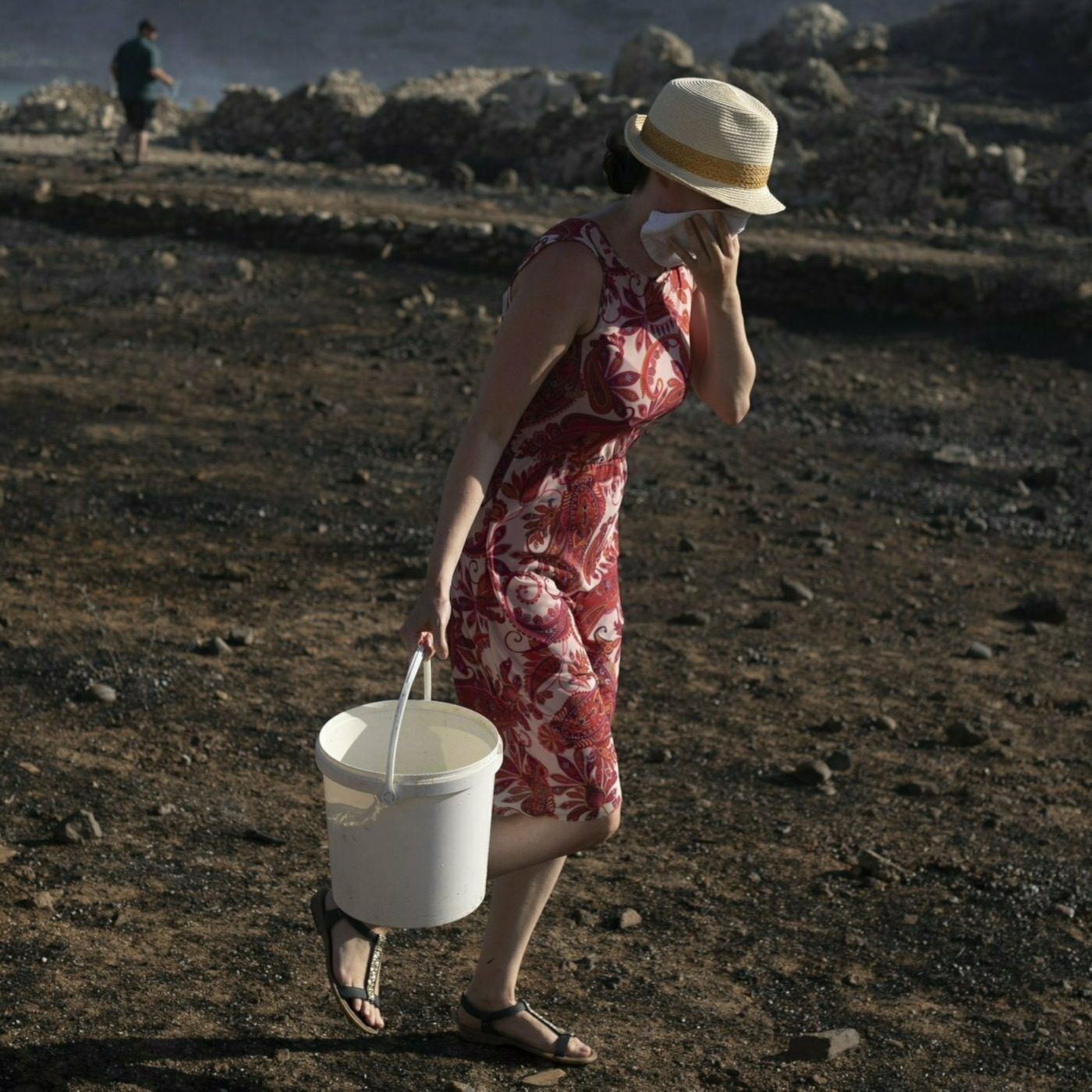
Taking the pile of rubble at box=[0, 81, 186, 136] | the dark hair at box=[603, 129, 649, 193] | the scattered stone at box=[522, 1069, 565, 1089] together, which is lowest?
the pile of rubble at box=[0, 81, 186, 136]

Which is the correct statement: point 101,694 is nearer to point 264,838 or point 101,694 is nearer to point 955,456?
point 264,838

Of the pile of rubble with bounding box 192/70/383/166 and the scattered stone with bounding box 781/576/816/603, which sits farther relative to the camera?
the pile of rubble with bounding box 192/70/383/166

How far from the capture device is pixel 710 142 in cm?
255

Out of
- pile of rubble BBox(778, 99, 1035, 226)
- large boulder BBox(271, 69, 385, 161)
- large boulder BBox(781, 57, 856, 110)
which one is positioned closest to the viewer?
pile of rubble BBox(778, 99, 1035, 226)

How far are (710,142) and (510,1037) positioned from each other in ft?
5.78

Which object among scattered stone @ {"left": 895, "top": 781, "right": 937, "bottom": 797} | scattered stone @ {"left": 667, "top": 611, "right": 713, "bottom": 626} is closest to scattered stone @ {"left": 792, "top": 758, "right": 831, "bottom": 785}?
scattered stone @ {"left": 895, "top": 781, "right": 937, "bottom": 797}

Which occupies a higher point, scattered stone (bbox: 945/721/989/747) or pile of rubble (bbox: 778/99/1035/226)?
pile of rubble (bbox: 778/99/1035/226)

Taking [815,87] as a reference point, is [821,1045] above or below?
below

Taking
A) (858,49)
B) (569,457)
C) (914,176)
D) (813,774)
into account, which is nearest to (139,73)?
(914,176)

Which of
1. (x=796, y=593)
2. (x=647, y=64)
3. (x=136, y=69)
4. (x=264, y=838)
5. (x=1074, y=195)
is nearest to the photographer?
(x=264, y=838)

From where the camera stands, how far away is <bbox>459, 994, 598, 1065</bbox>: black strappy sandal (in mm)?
2932

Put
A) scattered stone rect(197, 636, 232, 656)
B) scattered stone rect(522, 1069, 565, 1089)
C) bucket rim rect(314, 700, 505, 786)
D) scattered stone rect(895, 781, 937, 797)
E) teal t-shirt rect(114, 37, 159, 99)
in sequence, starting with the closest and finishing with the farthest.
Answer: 1. bucket rim rect(314, 700, 505, 786)
2. scattered stone rect(522, 1069, 565, 1089)
3. scattered stone rect(895, 781, 937, 797)
4. scattered stone rect(197, 636, 232, 656)
5. teal t-shirt rect(114, 37, 159, 99)

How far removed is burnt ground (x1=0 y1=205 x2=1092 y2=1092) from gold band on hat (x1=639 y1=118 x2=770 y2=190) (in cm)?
177

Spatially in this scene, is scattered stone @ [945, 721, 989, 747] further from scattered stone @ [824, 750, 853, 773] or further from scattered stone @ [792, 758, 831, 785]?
scattered stone @ [792, 758, 831, 785]
